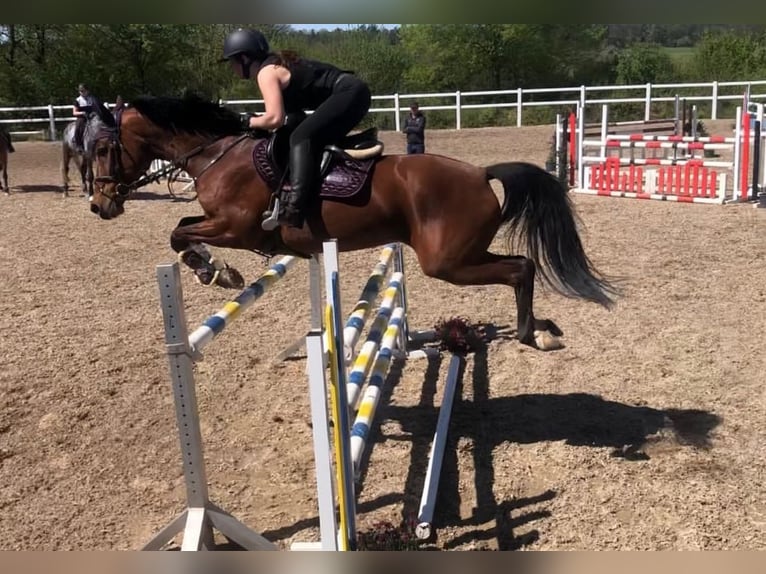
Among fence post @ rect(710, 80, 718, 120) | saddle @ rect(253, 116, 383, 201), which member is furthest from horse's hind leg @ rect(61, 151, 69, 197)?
fence post @ rect(710, 80, 718, 120)

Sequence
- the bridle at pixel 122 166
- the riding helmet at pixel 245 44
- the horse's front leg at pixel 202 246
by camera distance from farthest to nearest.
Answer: the bridle at pixel 122 166
the horse's front leg at pixel 202 246
the riding helmet at pixel 245 44

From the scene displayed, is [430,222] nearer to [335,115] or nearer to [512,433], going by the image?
[335,115]

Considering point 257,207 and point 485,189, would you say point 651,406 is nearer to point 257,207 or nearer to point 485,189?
point 485,189

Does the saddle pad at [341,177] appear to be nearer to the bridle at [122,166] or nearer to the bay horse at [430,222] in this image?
the bay horse at [430,222]

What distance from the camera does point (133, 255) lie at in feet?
29.0

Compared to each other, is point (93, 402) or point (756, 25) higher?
point (756, 25)

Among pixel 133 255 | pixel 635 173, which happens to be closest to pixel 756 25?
pixel 133 255

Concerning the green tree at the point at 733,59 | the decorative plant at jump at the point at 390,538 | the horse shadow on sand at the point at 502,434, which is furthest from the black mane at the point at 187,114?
the green tree at the point at 733,59

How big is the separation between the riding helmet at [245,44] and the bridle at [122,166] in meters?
0.70

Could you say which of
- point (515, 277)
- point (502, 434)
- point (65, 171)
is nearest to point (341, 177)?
point (515, 277)

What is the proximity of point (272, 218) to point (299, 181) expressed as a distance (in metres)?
0.27

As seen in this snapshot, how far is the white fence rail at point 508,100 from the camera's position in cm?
2145

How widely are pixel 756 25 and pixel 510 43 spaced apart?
91.4 ft

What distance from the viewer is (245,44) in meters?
3.77
